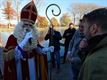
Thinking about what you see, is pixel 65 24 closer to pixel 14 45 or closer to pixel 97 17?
pixel 14 45

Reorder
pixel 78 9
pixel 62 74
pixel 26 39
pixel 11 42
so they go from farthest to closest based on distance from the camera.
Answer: pixel 78 9 < pixel 62 74 < pixel 11 42 < pixel 26 39

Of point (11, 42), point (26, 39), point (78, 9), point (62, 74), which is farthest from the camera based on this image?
point (78, 9)

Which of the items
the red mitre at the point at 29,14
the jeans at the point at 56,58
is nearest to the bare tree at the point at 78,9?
the jeans at the point at 56,58

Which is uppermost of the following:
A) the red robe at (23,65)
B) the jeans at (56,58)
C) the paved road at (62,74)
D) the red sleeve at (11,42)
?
the red sleeve at (11,42)

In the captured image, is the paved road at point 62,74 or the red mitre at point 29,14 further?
the paved road at point 62,74

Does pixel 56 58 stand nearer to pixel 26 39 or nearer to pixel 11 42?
pixel 11 42

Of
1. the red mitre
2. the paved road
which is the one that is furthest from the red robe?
the paved road

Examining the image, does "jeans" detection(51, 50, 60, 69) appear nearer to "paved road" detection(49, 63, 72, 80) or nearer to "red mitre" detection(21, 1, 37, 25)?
"paved road" detection(49, 63, 72, 80)

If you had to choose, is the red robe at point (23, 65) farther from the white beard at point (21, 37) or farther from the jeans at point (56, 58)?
the jeans at point (56, 58)

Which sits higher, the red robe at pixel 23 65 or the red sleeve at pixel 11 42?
the red sleeve at pixel 11 42

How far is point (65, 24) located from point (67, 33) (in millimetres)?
4083

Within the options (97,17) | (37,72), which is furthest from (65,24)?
(97,17)

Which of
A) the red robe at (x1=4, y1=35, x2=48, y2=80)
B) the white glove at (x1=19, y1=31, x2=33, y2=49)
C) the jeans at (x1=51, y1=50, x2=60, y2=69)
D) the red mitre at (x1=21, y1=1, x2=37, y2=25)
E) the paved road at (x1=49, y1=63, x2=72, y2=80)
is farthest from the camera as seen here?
the jeans at (x1=51, y1=50, x2=60, y2=69)

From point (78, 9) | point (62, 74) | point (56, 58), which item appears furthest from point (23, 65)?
point (78, 9)
